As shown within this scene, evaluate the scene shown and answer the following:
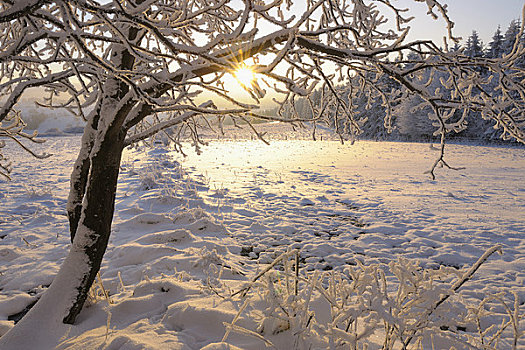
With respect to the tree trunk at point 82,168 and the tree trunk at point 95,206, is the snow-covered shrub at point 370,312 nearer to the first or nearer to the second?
the tree trunk at point 95,206

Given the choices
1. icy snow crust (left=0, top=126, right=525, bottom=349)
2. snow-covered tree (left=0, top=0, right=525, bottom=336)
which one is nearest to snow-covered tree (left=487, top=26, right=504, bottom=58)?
icy snow crust (left=0, top=126, right=525, bottom=349)

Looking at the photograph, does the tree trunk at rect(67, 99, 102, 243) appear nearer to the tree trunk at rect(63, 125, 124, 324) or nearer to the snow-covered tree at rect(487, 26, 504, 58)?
the tree trunk at rect(63, 125, 124, 324)

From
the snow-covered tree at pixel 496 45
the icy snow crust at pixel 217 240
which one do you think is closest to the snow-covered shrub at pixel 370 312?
the icy snow crust at pixel 217 240

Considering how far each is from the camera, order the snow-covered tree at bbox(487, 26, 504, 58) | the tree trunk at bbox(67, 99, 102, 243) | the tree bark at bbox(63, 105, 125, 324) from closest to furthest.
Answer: the tree bark at bbox(63, 105, 125, 324) → the tree trunk at bbox(67, 99, 102, 243) → the snow-covered tree at bbox(487, 26, 504, 58)

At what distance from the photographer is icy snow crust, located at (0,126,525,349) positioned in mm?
2346

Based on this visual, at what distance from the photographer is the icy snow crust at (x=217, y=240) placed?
92.4 inches

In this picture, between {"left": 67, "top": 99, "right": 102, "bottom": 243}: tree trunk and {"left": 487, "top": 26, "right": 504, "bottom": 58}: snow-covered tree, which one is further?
{"left": 487, "top": 26, "right": 504, "bottom": 58}: snow-covered tree

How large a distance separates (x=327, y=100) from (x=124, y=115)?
2.10m

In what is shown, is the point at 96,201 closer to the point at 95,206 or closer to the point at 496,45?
the point at 95,206

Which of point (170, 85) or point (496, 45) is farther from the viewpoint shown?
point (496, 45)

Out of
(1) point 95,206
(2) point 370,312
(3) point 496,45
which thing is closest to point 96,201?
(1) point 95,206

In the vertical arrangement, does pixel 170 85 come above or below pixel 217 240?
above

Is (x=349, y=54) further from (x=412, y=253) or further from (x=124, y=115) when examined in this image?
(x=412, y=253)

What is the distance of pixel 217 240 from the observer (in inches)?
201
